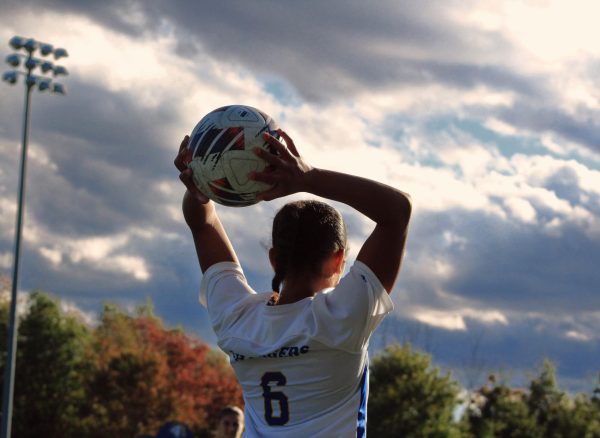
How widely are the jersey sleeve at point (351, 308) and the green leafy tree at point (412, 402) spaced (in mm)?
34684

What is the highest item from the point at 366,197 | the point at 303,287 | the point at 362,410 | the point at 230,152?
the point at 230,152

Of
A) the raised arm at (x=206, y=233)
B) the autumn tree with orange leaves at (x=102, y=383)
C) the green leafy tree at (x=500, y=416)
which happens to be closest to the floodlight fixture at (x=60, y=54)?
the autumn tree with orange leaves at (x=102, y=383)

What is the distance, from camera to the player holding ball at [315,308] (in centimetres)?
373

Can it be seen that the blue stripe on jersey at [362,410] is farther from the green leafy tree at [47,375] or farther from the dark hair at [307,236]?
the green leafy tree at [47,375]

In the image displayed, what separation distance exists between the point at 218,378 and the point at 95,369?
6919mm

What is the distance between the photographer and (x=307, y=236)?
3.87m

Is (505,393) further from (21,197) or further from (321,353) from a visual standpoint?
(321,353)

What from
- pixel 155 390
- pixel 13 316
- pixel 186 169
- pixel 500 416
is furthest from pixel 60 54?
pixel 186 169

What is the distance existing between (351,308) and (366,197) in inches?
18.3

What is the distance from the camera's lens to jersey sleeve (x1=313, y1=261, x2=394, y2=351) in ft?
12.2

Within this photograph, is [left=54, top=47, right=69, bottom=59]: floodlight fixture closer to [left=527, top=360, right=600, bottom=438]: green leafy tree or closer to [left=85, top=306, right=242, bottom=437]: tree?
[left=85, top=306, right=242, bottom=437]: tree

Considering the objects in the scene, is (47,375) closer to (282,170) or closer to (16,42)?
(16,42)

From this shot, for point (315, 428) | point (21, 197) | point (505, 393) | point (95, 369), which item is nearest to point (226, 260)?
point (315, 428)

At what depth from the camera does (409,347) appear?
41875 millimetres
